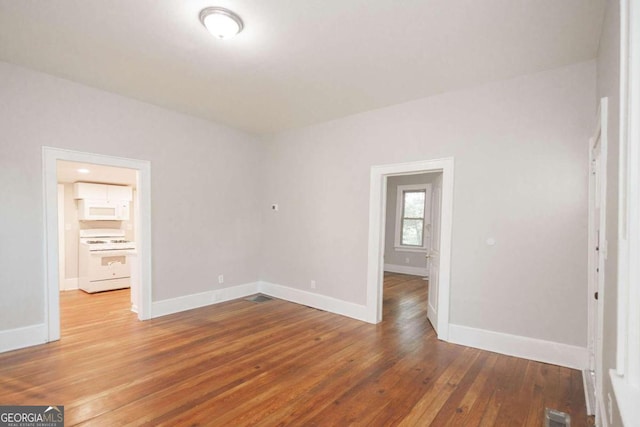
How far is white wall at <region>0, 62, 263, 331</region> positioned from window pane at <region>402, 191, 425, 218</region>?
14.3 feet

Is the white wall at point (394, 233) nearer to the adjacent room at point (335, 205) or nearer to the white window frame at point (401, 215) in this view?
the white window frame at point (401, 215)

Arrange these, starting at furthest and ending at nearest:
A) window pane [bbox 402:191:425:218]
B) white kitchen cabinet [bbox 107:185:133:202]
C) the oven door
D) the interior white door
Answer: window pane [bbox 402:191:425:218]
white kitchen cabinet [bbox 107:185:133:202]
the oven door
the interior white door

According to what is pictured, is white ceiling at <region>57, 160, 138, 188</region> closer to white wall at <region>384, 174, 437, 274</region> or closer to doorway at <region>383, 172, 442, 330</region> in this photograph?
doorway at <region>383, 172, 442, 330</region>

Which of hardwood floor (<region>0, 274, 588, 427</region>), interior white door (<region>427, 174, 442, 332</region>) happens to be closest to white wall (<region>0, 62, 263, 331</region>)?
hardwood floor (<region>0, 274, 588, 427</region>)

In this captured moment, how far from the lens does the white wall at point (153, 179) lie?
316 cm

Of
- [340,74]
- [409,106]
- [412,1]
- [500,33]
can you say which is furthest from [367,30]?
[409,106]

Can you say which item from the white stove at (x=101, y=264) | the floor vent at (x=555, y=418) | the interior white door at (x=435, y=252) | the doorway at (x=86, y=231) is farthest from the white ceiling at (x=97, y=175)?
the floor vent at (x=555, y=418)

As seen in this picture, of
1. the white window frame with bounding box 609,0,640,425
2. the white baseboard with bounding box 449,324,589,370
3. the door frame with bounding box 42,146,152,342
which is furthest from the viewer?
the door frame with bounding box 42,146,152,342

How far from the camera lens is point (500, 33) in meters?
2.46

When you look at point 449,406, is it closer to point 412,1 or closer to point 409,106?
point 412,1

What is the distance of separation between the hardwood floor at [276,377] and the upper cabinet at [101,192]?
10.3 ft

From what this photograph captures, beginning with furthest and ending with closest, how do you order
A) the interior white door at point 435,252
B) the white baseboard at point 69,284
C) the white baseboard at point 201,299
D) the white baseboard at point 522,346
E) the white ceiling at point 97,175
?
the white baseboard at point 69,284 < the white ceiling at point 97,175 < the white baseboard at point 201,299 < the interior white door at point 435,252 < the white baseboard at point 522,346

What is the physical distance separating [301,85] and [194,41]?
121 centimetres

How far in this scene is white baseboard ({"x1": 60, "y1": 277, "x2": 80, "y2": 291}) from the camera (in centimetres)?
593
